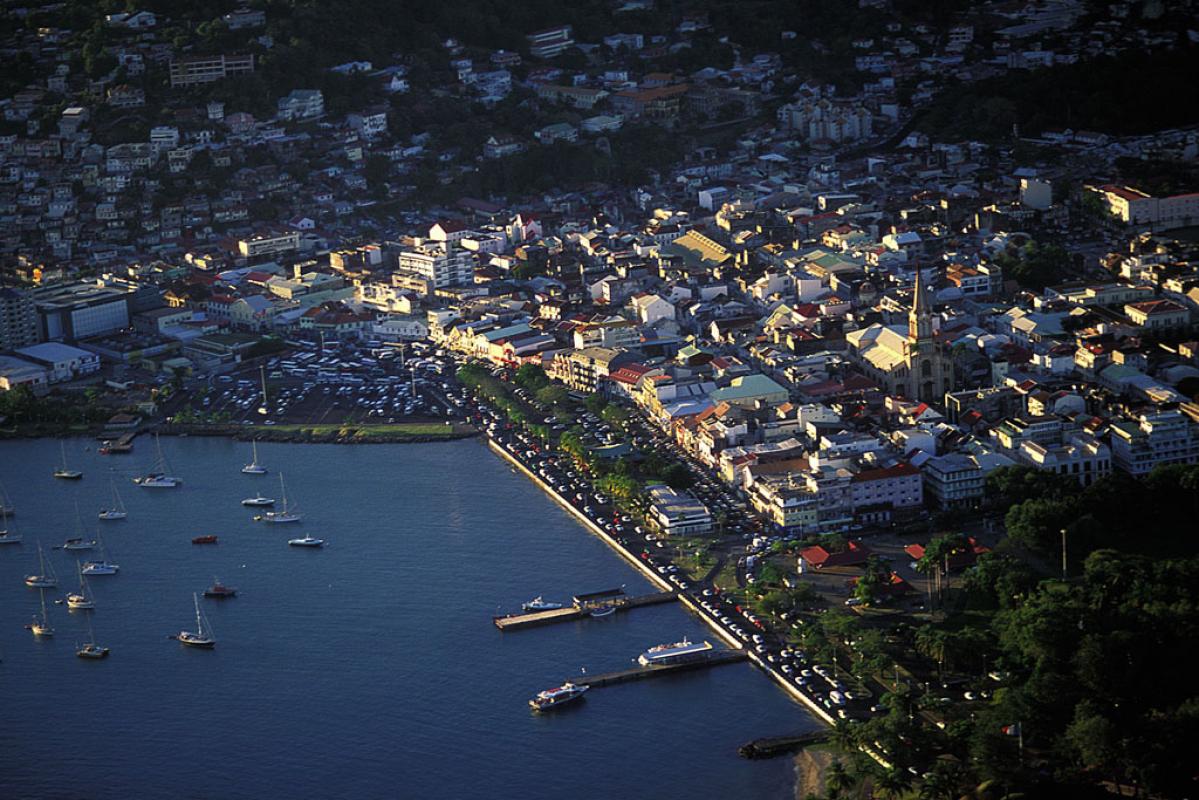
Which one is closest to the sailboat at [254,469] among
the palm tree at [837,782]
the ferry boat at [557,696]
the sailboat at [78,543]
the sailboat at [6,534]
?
the sailboat at [78,543]

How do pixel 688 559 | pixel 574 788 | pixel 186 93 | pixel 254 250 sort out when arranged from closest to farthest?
pixel 574 788 → pixel 688 559 → pixel 254 250 → pixel 186 93

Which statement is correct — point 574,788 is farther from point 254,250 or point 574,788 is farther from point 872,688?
point 254,250

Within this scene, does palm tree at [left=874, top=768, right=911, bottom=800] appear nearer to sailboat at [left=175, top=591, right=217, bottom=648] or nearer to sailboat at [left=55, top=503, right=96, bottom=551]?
sailboat at [left=175, top=591, right=217, bottom=648]

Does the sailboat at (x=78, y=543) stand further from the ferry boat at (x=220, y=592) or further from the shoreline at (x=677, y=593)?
the shoreline at (x=677, y=593)

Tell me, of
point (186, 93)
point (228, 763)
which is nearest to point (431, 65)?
point (186, 93)

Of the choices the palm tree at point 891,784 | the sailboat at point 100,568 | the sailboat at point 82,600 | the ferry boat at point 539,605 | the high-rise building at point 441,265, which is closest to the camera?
the palm tree at point 891,784

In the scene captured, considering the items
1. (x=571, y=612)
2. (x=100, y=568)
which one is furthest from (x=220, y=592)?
(x=571, y=612)

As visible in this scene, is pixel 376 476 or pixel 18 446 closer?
pixel 376 476

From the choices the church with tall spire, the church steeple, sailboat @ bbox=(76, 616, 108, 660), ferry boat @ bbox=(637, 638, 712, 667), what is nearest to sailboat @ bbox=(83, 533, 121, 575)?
sailboat @ bbox=(76, 616, 108, 660)
